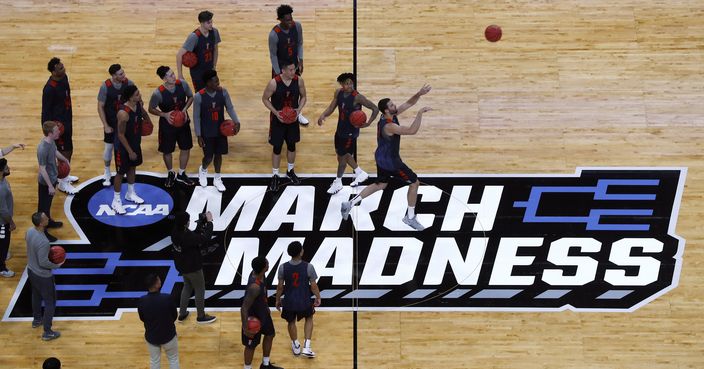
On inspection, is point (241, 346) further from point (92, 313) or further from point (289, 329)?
point (92, 313)

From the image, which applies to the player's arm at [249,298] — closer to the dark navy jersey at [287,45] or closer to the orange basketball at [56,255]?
A: the orange basketball at [56,255]

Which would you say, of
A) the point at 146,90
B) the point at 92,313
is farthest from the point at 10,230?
the point at 146,90

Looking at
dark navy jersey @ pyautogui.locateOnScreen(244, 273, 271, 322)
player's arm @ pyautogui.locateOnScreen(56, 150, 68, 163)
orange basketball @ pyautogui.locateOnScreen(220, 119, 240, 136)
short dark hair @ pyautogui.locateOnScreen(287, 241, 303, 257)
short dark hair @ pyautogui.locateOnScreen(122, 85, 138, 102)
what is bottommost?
dark navy jersey @ pyautogui.locateOnScreen(244, 273, 271, 322)

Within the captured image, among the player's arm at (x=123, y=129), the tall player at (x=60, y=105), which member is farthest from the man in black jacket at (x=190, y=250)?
the tall player at (x=60, y=105)

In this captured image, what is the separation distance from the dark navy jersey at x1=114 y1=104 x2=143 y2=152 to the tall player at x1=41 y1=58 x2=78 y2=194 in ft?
2.84

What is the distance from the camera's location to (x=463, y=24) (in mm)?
17172

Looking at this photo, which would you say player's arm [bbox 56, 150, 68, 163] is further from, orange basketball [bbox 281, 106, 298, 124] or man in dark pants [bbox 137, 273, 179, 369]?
man in dark pants [bbox 137, 273, 179, 369]

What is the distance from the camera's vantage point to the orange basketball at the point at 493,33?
1677cm

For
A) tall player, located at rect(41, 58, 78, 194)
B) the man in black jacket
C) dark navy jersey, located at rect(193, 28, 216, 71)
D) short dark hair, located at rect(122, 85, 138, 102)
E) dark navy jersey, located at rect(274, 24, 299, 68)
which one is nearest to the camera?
the man in black jacket

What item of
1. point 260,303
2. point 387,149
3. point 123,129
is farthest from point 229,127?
point 260,303

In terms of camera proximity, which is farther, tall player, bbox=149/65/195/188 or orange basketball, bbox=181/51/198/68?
orange basketball, bbox=181/51/198/68

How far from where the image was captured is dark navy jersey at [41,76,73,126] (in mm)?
14422

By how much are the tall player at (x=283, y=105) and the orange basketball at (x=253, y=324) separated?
316 centimetres

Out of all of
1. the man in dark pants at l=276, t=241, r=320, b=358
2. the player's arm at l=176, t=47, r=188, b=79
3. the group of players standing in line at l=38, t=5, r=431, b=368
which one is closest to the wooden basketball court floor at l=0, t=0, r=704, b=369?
the group of players standing in line at l=38, t=5, r=431, b=368
